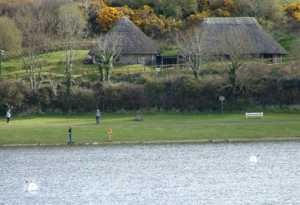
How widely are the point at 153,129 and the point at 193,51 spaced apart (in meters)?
21.9

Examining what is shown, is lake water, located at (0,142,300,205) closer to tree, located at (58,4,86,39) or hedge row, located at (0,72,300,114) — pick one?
hedge row, located at (0,72,300,114)

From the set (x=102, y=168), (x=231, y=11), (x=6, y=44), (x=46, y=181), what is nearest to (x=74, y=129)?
(x=102, y=168)

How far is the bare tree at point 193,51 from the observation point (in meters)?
86.9

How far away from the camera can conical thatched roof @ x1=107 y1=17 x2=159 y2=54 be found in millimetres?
94281

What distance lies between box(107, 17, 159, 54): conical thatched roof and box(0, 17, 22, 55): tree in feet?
34.0

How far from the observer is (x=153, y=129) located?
222 ft

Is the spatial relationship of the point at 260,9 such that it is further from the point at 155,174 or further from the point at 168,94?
the point at 155,174

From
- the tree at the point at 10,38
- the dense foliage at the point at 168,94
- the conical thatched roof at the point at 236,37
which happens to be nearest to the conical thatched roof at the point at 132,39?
the conical thatched roof at the point at 236,37

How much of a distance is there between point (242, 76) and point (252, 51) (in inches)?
307

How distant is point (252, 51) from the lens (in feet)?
302

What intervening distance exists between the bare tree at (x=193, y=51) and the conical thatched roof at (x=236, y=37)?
1116mm

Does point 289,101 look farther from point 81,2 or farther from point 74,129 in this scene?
point 81,2

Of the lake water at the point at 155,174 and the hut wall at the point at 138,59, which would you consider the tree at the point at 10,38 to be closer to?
the hut wall at the point at 138,59

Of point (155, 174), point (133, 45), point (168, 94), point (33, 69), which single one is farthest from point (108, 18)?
point (155, 174)
